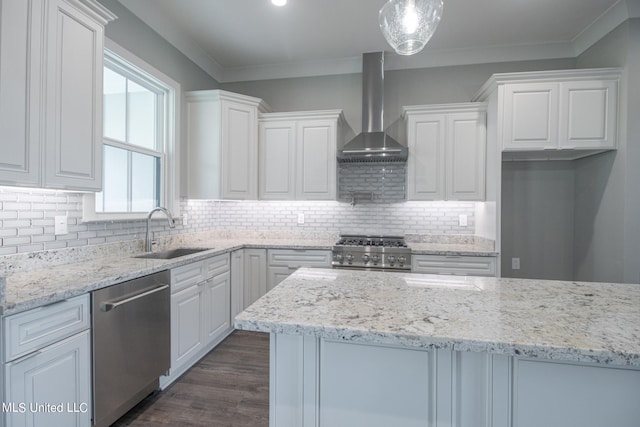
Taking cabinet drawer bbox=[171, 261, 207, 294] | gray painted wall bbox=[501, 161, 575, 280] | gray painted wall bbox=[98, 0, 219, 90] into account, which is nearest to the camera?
cabinet drawer bbox=[171, 261, 207, 294]

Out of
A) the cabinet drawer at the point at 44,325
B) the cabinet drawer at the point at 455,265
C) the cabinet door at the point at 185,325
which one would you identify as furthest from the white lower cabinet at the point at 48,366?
the cabinet drawer at the point at 455,265

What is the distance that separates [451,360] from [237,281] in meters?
2.55

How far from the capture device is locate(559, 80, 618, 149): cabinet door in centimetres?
263

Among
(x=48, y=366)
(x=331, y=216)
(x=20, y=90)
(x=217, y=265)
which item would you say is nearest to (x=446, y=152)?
(x=331, y=216)

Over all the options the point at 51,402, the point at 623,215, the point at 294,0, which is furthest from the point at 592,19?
the point at 51,402

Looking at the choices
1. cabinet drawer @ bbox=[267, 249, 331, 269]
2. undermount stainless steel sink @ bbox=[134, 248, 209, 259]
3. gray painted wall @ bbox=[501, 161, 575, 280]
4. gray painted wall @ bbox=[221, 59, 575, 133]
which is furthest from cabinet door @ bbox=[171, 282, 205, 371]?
gray painted wall @ bbox=[501, 161, 575, 280]

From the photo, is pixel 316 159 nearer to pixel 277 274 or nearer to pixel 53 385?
pixel 277 274

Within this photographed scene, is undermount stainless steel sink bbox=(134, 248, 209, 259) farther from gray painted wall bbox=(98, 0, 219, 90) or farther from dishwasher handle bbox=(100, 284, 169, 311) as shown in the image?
gray painted wall bbox=(98, 0, 219, 90)

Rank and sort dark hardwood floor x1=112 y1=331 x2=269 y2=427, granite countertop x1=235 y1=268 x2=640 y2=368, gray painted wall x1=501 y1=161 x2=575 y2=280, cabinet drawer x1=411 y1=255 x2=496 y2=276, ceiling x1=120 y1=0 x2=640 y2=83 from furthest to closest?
gray painted wall x1=501 y1=161 x2=575 y2=280
cabinet drawer x1=411 y1=255 x2=496 y2=276
ceiling x1=120 y1=0 x2=640 y2=83
dark hardwood floor x1=112 y1=331 x2=269 y2=427
granite countertop x1=235 y1=268 x2=640 y2=368

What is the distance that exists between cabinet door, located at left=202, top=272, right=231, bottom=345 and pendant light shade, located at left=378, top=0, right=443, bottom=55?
235cm

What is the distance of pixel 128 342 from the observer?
5.82 ft

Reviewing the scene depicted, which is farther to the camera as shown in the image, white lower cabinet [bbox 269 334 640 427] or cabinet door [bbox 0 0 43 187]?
cabinet door [bbox 0 0 43 187]

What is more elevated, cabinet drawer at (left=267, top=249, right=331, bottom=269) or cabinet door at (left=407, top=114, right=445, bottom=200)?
cabinet door at (left=407, top=114, right=445, bottom=200)

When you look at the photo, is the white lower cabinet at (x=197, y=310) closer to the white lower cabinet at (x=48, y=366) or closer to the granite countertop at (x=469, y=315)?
the white lower cabinet at (x=48, y=366)
